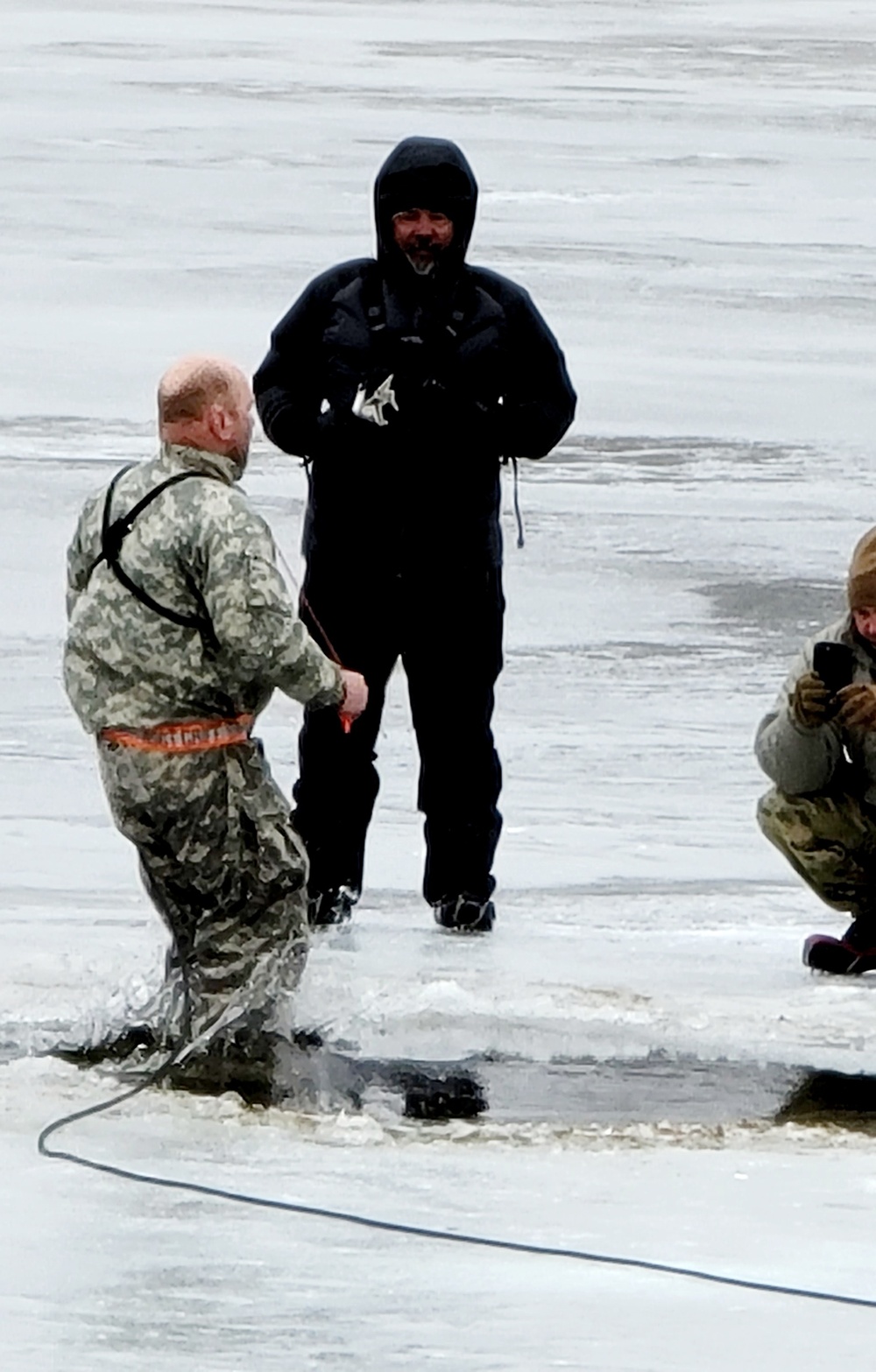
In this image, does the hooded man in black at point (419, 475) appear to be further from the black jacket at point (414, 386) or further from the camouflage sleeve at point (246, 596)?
the camouflage sleeve at point (246, 596)

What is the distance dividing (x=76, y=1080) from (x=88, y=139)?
1298 cm

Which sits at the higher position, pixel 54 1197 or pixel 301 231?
pixel 301 231

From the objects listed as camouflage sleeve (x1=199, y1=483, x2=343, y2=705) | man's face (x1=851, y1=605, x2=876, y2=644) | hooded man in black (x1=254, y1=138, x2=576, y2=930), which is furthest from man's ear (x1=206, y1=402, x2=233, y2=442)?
man's face (x1=851, y1=605, x2=876, y2=644)

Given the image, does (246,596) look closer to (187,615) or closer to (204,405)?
(187,615)

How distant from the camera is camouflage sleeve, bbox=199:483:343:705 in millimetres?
4594

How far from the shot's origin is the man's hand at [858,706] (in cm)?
504

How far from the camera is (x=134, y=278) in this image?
1292 centimetres

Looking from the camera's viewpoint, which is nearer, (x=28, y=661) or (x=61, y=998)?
(x=61, y=998)

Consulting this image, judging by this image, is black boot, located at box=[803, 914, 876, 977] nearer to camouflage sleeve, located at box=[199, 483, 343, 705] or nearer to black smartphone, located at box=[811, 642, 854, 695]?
black smartphone, located at box=[811, 642, 854, 695]

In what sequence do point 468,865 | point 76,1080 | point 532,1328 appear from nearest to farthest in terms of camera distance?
point 532,1328 → point 76,1080 → point 468,865

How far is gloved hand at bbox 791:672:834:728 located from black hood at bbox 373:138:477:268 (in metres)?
1.13

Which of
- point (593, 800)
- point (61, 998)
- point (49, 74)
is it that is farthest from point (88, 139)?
point (61, 998)

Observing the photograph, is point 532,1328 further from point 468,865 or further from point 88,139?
point 88,139

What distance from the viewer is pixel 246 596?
459cm
